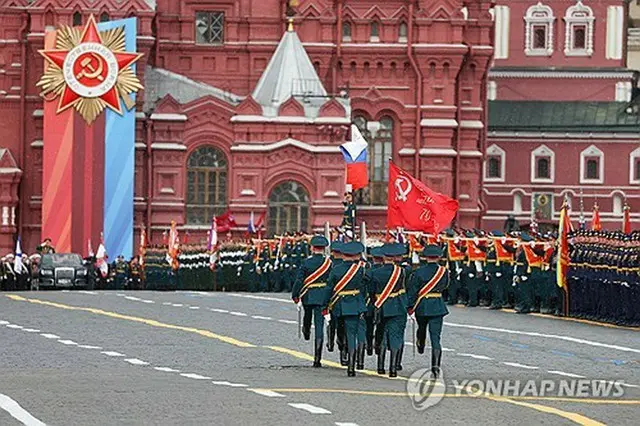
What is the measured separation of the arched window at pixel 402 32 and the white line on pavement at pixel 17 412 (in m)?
54.3

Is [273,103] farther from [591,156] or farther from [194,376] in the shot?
[194,376]

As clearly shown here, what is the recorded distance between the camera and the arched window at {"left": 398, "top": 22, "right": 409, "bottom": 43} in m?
74.6

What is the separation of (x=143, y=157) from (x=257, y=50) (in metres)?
5.67

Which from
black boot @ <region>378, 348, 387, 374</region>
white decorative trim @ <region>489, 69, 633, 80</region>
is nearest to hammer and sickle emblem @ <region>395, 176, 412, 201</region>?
black boot @ <region>378, 348, 387, 374</region>

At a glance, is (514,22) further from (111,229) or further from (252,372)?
(252,372)

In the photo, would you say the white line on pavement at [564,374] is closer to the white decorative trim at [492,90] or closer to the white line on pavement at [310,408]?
the white line on pavement at [310,408]

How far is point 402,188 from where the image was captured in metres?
41.2

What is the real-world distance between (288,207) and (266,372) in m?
46.6

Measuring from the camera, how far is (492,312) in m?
41.0

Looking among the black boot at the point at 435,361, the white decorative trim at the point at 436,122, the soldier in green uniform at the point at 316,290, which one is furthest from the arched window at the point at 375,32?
the black boot at the point at 435,361

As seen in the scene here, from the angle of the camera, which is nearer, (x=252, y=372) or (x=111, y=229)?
(x=252, y=372)

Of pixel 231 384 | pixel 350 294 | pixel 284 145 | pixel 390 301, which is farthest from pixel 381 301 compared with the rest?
pixel 284 145

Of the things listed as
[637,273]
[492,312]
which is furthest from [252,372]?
[492,312]

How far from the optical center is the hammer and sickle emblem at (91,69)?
70.7 metres
